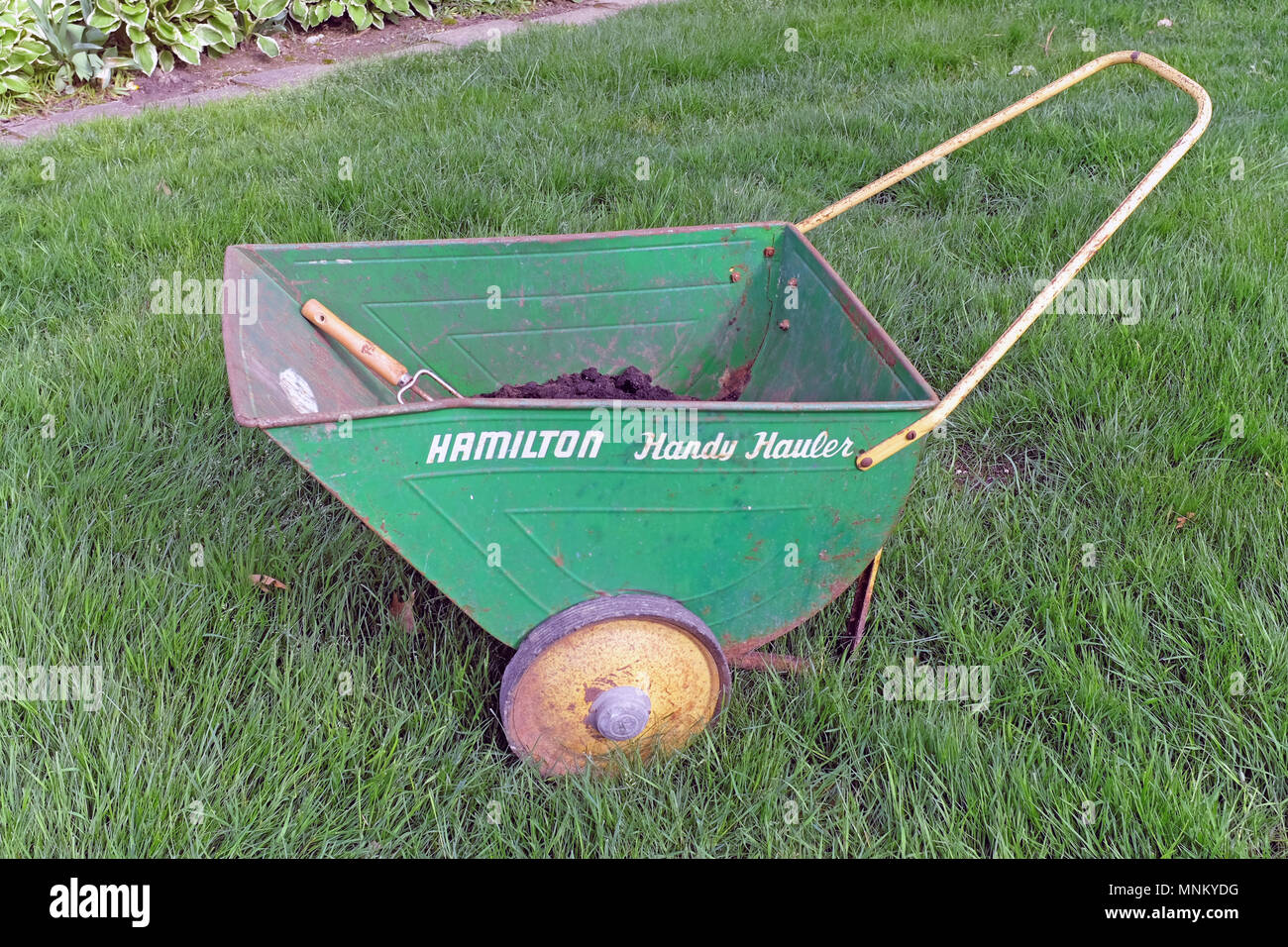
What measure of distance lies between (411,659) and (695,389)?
0.95 metres

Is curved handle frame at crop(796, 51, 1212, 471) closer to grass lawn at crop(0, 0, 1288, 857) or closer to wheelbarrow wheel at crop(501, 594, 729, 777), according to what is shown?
wheelbarrow wheel at crop(501, 594, 729, 777)

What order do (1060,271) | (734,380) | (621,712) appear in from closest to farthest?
(621,712), (1060,271), (734,380)

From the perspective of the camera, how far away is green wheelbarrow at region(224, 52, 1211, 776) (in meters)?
1.57

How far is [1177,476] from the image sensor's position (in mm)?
2443

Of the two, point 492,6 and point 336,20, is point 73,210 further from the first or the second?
point 492,6

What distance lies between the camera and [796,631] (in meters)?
2.21

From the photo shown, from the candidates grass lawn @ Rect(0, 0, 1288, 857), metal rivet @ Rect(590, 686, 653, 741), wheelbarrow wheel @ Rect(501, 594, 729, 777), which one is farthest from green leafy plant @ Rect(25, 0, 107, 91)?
metal rivet @ Rect(590, 686, 653, 741)

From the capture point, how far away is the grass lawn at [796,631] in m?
1.78

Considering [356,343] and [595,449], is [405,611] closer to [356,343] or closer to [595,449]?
[356,343]

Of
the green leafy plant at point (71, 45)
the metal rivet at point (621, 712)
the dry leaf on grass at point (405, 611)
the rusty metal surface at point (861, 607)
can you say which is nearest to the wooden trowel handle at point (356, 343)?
the dry leaf on grass at point (405, 611)

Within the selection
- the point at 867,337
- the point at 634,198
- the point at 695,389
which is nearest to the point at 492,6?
the point at 634,198

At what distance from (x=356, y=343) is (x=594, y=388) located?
52cm

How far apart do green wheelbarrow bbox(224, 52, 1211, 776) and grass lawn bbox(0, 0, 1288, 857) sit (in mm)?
231

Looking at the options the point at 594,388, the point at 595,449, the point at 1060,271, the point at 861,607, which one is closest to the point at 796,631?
the point at 861,607
